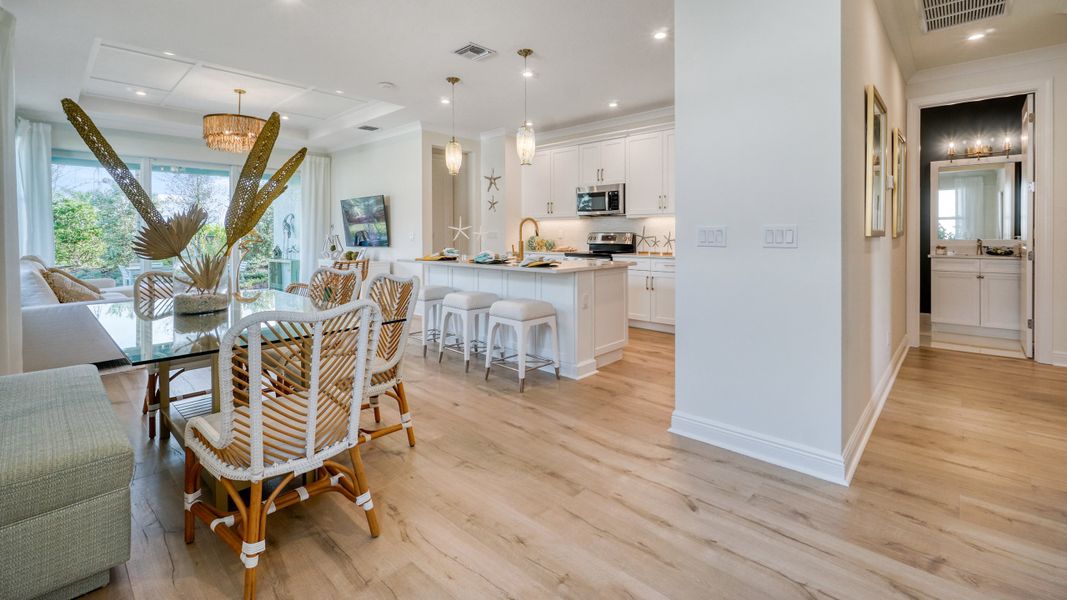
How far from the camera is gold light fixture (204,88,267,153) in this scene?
5016 mm

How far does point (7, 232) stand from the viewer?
2.97 meters

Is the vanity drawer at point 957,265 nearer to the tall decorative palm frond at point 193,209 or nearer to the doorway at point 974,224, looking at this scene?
the doorway at point 974,224

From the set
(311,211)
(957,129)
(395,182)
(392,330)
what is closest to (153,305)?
(392,330)

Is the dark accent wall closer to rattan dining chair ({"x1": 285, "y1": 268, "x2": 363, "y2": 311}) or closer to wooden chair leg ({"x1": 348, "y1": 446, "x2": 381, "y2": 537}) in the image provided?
rattan dining chair ({"x1": 285, "y1": 268, "x2": 363, "y2": 311})

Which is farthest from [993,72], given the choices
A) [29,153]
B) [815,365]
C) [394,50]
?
[29,153]

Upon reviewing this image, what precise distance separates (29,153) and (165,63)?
260 cm

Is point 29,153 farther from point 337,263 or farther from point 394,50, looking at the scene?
point 394,50

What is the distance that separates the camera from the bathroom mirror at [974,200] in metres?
5.49

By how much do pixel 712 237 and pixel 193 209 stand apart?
8.41 ft

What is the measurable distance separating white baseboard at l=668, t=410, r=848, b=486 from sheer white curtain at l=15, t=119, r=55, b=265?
23.8 feet

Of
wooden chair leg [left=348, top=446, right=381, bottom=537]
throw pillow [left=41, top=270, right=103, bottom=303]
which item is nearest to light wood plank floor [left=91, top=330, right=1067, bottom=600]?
wooden chair leg [left=348, top=446, right=381, bottom=537]

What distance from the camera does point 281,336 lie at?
1449 millimetres

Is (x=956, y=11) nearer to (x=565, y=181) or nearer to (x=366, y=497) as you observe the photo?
(x=565, y=181)

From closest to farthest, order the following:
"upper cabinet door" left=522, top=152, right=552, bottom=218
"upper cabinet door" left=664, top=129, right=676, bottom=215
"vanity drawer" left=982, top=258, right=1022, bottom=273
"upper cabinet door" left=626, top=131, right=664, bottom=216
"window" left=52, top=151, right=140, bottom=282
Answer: "vanity drawer" left=982, top=258, right=1022, bottom=273 → "upper cabinet door" left=664, top=129, right=676, bottom=215 → "upper cabinet door" left=626, top=131, right=664, bottom=216 → "window" left=52, top=151, right=140, bottom=282 → "upper cabinet door" left=522, top=152, right=552, bottom=218
